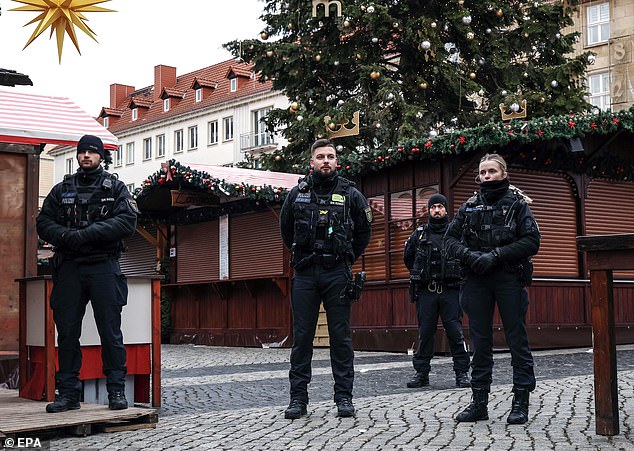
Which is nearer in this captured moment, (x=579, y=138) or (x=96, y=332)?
(x=96, y=332)

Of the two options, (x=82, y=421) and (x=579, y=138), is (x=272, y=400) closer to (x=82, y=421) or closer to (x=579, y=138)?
(x=82, y=421)

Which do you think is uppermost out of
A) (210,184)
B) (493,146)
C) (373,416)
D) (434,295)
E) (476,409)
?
(493,146)

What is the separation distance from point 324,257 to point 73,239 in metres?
2.02

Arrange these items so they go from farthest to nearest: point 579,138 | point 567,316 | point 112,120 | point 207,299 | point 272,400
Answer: point 112,120 < point 207,299 < point 567,316 < point 579,138 < point 272,400

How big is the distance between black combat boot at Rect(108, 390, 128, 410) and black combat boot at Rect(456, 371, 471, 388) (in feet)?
13.5

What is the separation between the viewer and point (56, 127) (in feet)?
32.8

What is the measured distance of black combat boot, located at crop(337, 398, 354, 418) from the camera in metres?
7.68

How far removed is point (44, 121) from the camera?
10.0 meters

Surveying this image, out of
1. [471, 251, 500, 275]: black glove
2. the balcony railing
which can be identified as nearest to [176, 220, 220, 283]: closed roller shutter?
[471, 251, 500, 275]: black glove

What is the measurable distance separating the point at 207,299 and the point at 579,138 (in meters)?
9.23

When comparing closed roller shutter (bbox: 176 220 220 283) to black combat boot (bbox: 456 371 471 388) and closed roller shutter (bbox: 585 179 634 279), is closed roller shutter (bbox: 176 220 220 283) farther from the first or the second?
black combat boot (bbox: 456 371 471 388)

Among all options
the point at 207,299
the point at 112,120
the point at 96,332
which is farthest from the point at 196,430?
the point at 112,120

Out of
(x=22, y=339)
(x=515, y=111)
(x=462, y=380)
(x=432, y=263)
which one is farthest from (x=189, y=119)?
(x=22, y=339)

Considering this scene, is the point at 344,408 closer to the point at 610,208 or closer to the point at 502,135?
the point at 502,135
